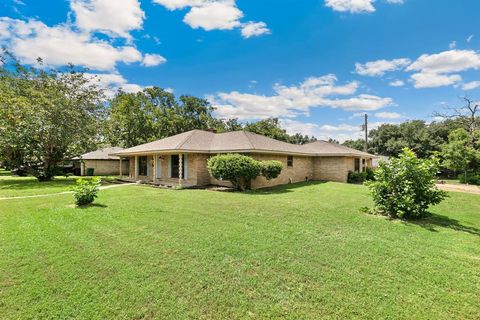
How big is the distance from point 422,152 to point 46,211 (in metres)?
44.2

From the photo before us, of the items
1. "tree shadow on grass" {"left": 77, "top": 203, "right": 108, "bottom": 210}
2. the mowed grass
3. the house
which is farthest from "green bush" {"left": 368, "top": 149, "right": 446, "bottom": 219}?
"tree shadow on grass" {"left": 77, "top": 203, "right": 108, "bottom": 210}

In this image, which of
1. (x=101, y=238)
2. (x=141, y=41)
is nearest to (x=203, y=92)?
(x=141, y=41)

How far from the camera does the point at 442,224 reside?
7.96 metres

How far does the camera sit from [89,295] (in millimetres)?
3650

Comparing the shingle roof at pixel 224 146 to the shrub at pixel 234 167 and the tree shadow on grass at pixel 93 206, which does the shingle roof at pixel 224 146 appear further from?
the tree shadow on grass at pixel 93 206

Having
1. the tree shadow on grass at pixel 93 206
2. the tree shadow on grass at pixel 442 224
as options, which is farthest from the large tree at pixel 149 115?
the tree shadow on grass at pixel 442 224

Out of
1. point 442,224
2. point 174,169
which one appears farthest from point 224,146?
point 442,224

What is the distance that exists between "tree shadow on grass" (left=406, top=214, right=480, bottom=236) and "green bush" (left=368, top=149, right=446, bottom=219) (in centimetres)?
31

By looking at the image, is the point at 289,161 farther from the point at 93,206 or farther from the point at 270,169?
the point at 93,206

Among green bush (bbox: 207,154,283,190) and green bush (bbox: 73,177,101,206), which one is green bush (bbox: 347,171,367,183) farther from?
green bush (bbox: 73,177,101,206)

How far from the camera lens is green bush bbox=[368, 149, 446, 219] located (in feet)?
27.1

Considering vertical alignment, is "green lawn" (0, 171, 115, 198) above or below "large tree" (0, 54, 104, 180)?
below

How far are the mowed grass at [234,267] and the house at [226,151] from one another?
28.4 ft

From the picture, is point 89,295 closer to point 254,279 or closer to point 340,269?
point 254,279
